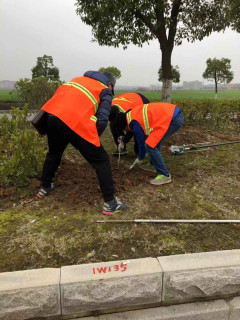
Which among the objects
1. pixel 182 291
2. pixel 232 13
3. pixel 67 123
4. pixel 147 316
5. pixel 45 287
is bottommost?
pixel 147 316

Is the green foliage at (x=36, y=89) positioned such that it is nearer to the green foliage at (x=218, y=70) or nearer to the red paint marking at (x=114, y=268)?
the red paint marking at (x=114, y=268)

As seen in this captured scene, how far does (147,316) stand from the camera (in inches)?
67.9

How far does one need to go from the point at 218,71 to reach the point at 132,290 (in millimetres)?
31657

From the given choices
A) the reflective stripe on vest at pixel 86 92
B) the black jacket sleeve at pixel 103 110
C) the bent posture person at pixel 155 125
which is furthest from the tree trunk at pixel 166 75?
the reflective stripe on vest at pixel 86 92

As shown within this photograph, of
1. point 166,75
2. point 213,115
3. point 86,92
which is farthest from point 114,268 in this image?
point 166,75

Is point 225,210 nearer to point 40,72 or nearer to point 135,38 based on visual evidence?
point 135,38

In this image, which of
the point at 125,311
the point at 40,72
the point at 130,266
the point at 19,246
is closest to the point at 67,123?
the point at 19,246

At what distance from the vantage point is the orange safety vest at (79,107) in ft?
7.66

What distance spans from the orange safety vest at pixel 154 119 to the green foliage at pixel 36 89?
4.56 meters

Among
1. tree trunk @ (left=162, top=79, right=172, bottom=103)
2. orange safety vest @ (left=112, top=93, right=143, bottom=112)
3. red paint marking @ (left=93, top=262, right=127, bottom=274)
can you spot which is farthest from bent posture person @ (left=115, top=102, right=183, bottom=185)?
tree trunk @ (left=162, top=79, right=172, bottom=103)

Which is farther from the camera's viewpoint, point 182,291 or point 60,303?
point 182,291

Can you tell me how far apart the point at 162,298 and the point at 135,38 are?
6.68 meters

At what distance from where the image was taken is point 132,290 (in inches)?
66.1

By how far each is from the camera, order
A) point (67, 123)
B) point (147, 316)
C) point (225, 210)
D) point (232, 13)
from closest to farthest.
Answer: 1. point (147, 316)
2. point (67, 123)
3. point (225, 210)
4. point (232, 13)
